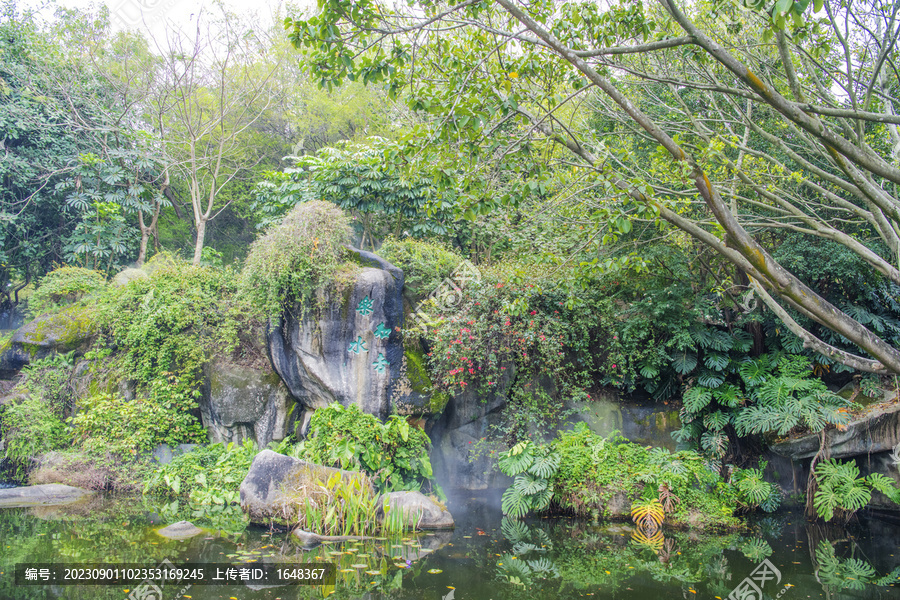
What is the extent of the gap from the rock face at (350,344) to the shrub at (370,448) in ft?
2.85

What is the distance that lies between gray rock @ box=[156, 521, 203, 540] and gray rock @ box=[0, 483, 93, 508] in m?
2.47

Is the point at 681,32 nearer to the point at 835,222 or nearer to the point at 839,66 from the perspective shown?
the point at 839,66

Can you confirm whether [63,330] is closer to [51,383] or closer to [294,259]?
[51,383]

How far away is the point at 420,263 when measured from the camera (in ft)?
30.6

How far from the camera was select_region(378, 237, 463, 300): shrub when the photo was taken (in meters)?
9.31

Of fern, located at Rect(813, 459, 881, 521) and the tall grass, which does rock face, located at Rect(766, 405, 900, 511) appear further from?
the tall grass

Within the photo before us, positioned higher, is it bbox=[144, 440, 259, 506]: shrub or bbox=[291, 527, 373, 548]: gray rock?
bbox=[144, 440, 259, 506]: shrub

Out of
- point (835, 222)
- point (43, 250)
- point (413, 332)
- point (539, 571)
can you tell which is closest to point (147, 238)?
point (43, 250)

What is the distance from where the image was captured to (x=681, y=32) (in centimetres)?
761

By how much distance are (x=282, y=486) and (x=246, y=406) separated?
280cm

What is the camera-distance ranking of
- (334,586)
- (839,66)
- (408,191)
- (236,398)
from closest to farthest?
(334,586) < (839,66) < (236,398) < (408,191)

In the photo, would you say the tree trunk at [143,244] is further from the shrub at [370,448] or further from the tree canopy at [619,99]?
the tree canopy at [619,99]

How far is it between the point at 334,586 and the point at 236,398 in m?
4.96

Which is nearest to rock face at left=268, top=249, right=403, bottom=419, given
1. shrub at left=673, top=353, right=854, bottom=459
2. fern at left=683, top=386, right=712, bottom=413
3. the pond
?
the pond
